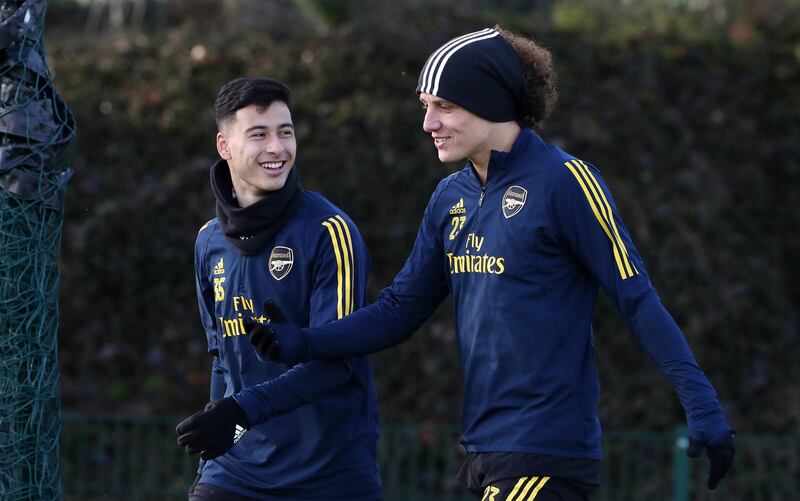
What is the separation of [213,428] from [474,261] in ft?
3.52

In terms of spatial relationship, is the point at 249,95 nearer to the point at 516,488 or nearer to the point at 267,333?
the point at 267,333

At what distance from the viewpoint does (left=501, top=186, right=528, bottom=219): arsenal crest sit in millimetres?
3988

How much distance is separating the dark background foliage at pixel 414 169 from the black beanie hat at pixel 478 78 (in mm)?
5597

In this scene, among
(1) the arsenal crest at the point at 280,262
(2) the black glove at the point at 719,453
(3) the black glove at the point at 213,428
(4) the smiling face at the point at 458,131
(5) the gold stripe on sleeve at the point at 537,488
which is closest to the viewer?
(2) the black glove at the point at 719,453

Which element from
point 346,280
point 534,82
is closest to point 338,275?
point 346,280

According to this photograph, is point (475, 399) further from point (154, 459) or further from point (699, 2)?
point (699, 2)

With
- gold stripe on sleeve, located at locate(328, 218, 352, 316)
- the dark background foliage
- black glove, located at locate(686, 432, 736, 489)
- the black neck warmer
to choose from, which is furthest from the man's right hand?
the dark background foliage

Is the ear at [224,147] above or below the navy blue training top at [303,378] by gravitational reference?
above

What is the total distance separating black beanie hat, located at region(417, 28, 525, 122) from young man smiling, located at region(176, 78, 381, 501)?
0.68 m

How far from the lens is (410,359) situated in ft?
31.9

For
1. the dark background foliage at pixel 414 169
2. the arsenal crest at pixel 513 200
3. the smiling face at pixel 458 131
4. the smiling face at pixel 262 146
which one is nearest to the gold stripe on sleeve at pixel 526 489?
the arsenal crest at pixel 513 200

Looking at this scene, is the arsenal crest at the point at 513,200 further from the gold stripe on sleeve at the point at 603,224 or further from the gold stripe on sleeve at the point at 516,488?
the gold stripe on sleeve at the point at 516,488

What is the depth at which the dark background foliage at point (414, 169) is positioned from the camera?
9.72 m

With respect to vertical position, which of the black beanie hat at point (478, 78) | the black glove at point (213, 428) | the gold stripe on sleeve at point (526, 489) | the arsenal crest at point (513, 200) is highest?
the black beanie hat at point (478, 78)
